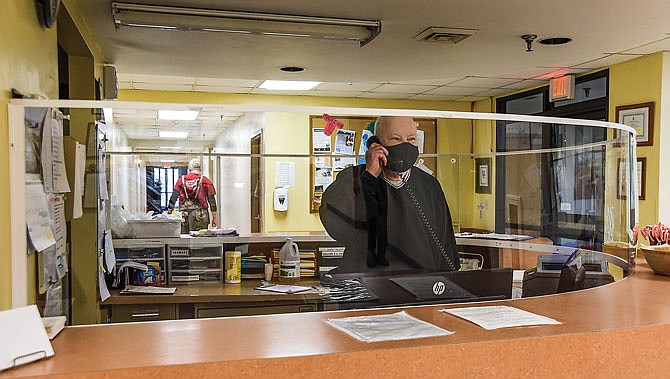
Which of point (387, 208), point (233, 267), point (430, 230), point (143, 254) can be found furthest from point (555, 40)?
point (143, 254)

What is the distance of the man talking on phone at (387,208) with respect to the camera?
80.0 inches

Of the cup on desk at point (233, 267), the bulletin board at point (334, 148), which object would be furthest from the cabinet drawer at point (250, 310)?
the bulletin board at point (334, 148)

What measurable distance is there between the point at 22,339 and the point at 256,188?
108cm

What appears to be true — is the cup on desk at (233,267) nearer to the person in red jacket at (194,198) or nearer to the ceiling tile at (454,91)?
the person in red jacket at (194,198)

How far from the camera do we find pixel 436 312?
161 centimetres

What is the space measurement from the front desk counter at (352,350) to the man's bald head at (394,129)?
2.08ft

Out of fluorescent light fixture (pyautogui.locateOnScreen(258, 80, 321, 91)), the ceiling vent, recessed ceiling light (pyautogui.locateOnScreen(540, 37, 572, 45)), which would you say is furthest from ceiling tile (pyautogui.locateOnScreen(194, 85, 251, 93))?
recessed ceiling light (pyautogui.locateOnScreen(540, 37, 572, 45))

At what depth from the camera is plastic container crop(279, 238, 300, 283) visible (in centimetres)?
224

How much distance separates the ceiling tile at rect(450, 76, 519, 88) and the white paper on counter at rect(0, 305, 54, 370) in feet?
→ 18.6

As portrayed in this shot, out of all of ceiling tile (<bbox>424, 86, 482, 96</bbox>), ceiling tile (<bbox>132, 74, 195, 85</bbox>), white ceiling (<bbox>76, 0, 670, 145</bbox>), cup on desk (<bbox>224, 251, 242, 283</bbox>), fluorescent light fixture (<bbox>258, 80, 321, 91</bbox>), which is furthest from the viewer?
ceiling tile (<bbox>424, 86, 482, 96</bbox>)

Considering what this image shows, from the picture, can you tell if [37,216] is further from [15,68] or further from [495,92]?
[495,92]

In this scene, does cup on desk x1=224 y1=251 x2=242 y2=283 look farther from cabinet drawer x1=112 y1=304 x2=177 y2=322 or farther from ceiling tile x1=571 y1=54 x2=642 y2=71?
ceiling tile x1=571 y1=54 x2=642 y2=71

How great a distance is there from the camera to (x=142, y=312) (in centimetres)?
214

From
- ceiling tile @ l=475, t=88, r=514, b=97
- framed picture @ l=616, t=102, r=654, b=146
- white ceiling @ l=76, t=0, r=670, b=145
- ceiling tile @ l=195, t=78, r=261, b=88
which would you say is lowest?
framed picture @ l=616, t=102, r=654, b=146
